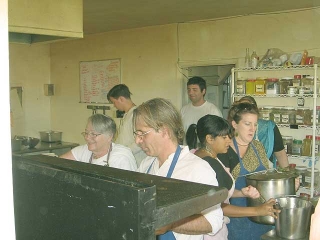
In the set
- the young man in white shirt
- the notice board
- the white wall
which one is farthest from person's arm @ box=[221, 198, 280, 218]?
the white wall

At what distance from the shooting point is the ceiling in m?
3.50

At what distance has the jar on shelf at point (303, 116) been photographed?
3.61 meters

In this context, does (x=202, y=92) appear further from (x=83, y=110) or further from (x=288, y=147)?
(x=83, y=110)

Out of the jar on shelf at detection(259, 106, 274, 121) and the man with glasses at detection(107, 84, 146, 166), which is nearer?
the man with glasses at detection(107, 84, 146, 166)

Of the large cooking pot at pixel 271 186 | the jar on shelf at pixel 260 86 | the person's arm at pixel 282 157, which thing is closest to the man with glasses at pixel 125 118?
the person's arm at pixel 282 157

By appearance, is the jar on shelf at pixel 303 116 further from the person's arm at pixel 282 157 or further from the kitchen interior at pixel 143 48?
the person's arm at pixel 282 157

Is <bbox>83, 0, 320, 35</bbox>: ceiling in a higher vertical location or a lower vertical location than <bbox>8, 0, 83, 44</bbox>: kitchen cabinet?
higher

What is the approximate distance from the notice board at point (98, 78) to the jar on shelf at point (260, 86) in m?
2.14

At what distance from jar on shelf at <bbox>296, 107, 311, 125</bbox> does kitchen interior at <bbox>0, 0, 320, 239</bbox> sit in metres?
0.12

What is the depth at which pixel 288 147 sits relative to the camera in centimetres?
374

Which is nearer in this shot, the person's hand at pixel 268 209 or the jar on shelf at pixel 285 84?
the person's hand at pixel 268 209

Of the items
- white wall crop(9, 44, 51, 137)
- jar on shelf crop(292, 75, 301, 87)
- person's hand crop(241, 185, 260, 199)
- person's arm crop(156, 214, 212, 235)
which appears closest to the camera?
person's arm crop(156, 214, 212, 235)

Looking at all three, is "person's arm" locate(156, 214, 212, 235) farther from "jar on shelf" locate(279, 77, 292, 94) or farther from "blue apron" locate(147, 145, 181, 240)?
"jar on shelf" locate(279, 77, 292, 94)

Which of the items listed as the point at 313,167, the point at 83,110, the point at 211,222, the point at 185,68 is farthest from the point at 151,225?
the point at 83,110
